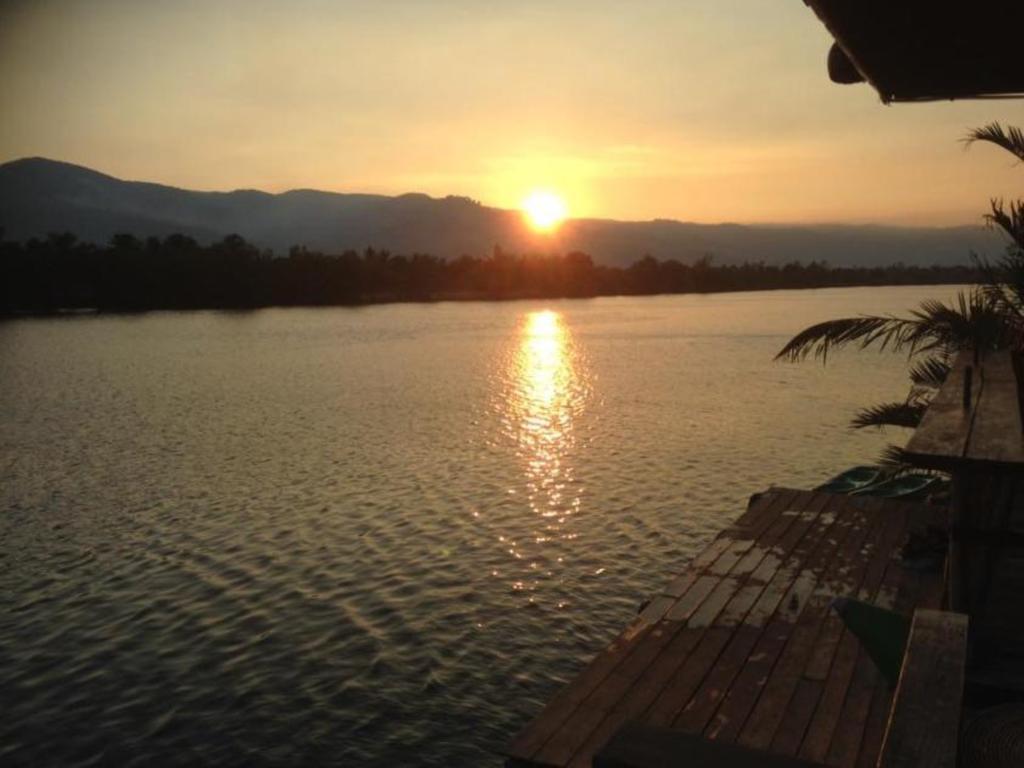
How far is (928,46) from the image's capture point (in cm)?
488

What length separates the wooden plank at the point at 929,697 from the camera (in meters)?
2.48

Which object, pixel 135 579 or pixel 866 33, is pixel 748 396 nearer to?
pixel 135 579

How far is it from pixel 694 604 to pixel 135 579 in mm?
12226

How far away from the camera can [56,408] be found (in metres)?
40.1

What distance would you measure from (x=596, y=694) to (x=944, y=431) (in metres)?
4.00

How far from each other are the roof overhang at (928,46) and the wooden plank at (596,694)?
577 centimetres

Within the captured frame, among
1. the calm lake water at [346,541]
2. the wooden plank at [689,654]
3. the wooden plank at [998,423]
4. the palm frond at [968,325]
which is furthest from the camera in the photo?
the palm frond at [968,325]

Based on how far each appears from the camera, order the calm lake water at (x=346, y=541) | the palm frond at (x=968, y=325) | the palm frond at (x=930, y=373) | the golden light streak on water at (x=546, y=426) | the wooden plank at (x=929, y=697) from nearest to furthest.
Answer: the wooden plank at (x=929, y=697) < the calm lake water at (x=346, y=541) < the palm frond at (x=968, y=325) < the palm frond at (x=930, y=373) < the golden light streak on water at (x=546, y=426)

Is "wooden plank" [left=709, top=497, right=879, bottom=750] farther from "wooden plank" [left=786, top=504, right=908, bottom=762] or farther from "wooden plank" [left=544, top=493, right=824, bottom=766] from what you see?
"wooden plank" [left=544, top=493, right=824, bottom=766]

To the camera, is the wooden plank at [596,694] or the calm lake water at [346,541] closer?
the wooden plank at [596,694]

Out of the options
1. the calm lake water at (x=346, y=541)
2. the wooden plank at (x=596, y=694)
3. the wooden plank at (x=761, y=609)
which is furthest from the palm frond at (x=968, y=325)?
the calm lake water at (x=346, y=541)

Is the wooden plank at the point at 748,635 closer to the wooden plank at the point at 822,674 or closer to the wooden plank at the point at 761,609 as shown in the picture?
the wooden plank at the point at 761,609

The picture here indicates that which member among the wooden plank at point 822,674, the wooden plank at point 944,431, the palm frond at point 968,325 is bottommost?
→ the wooden plank at point 822,674

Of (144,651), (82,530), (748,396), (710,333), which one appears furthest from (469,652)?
(710,333)
